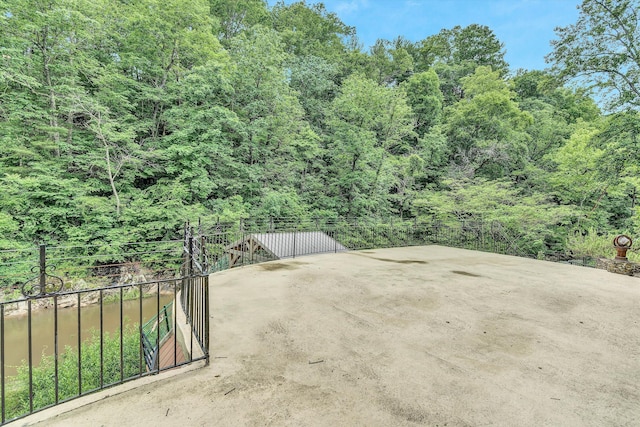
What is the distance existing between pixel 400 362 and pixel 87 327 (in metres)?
9.56

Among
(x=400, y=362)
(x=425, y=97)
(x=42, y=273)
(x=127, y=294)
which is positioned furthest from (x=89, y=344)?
(x=425, y=97)

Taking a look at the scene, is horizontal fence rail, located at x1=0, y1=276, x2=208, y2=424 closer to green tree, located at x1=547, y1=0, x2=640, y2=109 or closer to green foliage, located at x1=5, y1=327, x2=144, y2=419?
green foliage, located at x1=5, y1=327, x2=144, y2=419

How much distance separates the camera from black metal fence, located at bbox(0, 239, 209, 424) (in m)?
2.12

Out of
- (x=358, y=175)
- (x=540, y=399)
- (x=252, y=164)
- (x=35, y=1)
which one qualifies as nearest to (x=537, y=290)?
(x=540, y=399)

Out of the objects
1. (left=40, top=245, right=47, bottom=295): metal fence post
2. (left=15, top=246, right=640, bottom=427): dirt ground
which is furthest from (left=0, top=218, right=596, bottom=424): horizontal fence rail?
(left=15, top=246, right=640, bottom=427): dirt ground

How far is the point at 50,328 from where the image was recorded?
320 inches

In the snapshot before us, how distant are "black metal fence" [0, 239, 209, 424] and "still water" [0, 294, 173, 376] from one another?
0.9 inches

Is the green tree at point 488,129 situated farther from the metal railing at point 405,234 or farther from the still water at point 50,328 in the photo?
the still water at point 50,328

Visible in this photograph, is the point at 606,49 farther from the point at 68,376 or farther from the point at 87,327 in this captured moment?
the point at 87,327

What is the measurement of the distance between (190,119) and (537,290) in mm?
12568

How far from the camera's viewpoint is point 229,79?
1229 centimetres

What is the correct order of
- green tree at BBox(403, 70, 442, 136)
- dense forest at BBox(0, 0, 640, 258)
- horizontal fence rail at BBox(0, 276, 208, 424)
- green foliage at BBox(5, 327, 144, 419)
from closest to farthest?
horizontal fence rail at BBox(0, 276, 208, 424), green foliage at BBox(5, 327, 144, 419), dense forest at BBox(0, 0, 640, 258), green tree at BBox(403, 70, 442, 136)

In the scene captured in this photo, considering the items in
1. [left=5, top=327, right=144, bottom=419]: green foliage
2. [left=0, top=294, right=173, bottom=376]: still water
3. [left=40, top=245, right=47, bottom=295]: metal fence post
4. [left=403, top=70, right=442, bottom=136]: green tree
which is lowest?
[left=0, top=294, right=173, bottom=376]: still water

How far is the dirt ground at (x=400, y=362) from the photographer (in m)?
1.95
